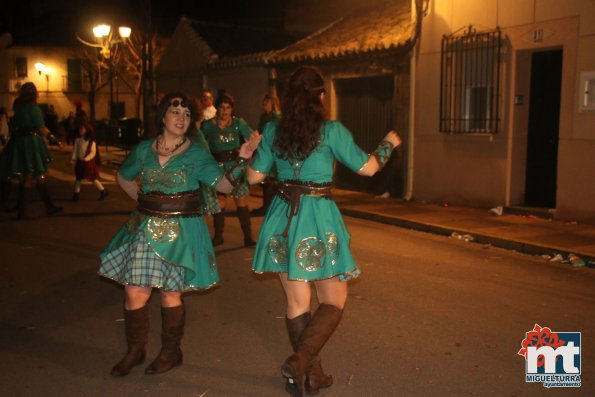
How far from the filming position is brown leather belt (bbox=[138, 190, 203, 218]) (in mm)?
4770

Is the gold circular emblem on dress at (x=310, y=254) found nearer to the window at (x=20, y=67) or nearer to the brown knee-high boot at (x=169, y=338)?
the brown knee-high boot at (x=169, y=338)

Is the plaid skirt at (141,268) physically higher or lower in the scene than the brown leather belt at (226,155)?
lower

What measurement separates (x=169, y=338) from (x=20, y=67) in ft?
162

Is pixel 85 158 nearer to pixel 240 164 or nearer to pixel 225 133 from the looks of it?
pixel 225 133

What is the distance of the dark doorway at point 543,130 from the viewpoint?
39.4 feet

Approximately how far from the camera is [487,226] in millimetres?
10664

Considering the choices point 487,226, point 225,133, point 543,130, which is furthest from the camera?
point 543,130

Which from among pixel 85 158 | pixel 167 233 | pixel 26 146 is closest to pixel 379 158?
pixel 167 233

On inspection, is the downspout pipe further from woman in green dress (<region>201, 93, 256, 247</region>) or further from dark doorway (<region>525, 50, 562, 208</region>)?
woman in green dress (<region>201, 93, 256, 247</region>)

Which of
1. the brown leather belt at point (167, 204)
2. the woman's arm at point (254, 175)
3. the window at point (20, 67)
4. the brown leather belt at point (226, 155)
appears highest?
the window at point (20, 67)

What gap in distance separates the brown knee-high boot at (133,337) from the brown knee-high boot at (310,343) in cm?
108

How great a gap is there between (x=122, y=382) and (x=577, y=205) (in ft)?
26.7

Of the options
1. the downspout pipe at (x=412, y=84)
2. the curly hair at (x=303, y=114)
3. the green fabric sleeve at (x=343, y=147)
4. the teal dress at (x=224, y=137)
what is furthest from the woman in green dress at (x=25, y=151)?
the green fabric sleeve at (x=343, y=147)

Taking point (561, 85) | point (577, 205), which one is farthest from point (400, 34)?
point (577, 205)
